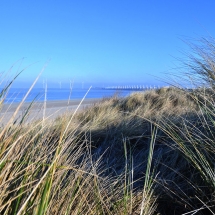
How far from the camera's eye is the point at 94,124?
11.5 ft

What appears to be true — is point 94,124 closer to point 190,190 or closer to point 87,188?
point 190,190

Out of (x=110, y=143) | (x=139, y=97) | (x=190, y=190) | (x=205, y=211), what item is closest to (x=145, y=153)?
(x=110, y=143)

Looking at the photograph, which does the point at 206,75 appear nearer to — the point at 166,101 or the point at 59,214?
the point at 59,214

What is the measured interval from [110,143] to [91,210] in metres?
1.60

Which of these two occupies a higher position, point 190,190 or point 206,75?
point 206,75

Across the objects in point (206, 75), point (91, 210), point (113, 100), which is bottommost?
point (113, 100)

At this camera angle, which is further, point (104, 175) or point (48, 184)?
point (104, 175)

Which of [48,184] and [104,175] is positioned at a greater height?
[48,184]

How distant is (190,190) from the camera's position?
1750 millimetres

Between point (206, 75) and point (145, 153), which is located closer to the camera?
point (145, 153)

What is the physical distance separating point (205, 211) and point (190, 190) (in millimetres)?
204

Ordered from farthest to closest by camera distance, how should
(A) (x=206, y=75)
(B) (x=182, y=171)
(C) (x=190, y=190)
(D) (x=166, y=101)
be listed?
(D) (x=166, y=101) → (A) (x=206, y=75) → (B) (x=182, y=171) → (C) (x=190, y=190)

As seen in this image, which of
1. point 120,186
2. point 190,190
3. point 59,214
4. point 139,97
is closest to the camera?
point 59,214

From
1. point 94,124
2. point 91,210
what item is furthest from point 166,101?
point 91,210
